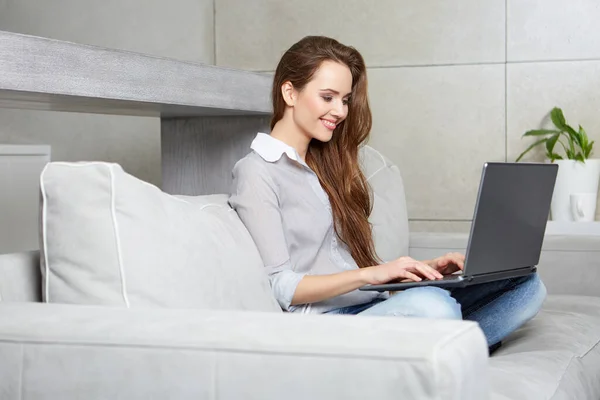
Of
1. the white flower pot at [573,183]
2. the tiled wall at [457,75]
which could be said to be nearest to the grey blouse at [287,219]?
the white flower pot at [573,183]

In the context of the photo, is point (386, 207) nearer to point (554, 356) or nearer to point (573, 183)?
point (554, 356)

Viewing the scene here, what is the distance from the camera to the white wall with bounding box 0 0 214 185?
14.8ft

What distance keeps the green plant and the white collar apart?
68.6 inches

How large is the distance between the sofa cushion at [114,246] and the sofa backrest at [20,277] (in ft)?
0.20

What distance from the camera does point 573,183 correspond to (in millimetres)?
3535

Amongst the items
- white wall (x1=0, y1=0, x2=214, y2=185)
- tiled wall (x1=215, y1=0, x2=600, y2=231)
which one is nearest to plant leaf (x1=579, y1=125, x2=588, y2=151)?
tiled wall (x1=215, y1=0, x2=600, y2=231)

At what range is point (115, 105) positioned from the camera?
2232 mm

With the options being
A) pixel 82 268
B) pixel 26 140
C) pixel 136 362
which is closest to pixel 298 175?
pixel 82 268

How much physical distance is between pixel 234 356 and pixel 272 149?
1.04 metres

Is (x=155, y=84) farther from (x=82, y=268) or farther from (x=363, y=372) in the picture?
(x=363, y=372)

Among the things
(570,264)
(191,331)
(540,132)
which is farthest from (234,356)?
(540,132)

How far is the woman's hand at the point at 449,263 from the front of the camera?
83.5 inches

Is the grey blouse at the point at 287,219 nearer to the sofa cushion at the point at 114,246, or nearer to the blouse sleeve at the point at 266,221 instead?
the blouse sleeve at the point at 266,221

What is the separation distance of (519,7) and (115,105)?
2179 mm
